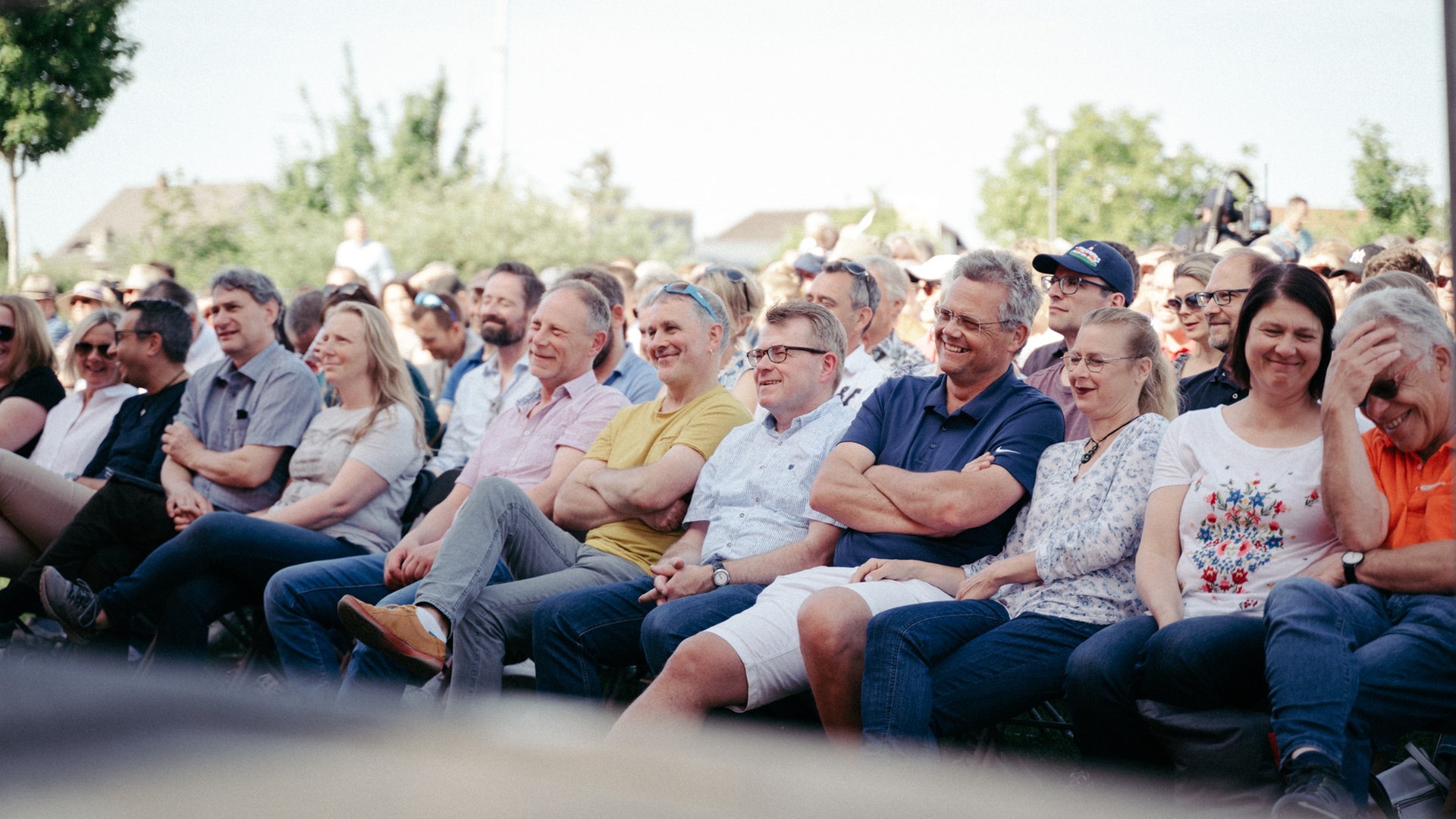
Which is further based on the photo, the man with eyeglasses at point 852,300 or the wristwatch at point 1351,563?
the man with eyeglasses at point 852,300

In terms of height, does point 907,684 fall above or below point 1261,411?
below

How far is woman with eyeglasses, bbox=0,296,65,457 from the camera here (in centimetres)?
684

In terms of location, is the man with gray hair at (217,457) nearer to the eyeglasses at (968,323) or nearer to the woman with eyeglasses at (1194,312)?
the eyeglasses at (968,323)

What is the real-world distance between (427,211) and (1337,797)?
24720mm

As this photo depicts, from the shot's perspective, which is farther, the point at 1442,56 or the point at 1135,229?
the point at 1135,229

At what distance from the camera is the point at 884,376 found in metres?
5.58

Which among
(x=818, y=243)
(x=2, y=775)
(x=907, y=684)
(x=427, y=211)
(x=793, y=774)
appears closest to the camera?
(x=793, y=774)

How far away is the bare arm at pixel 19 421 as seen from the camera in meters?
6.81

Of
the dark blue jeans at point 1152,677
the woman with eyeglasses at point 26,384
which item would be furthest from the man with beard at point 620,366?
the dark blue jeans at point 1152,677

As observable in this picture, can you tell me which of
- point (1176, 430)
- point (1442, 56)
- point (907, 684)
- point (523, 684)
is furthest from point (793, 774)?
point (523, 684)

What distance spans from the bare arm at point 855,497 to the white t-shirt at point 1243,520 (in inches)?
30.2

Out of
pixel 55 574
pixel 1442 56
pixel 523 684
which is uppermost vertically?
pixel 1442 56

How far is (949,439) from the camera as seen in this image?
4125 mm

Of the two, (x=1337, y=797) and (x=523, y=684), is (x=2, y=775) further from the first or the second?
(x=523, y=684)
